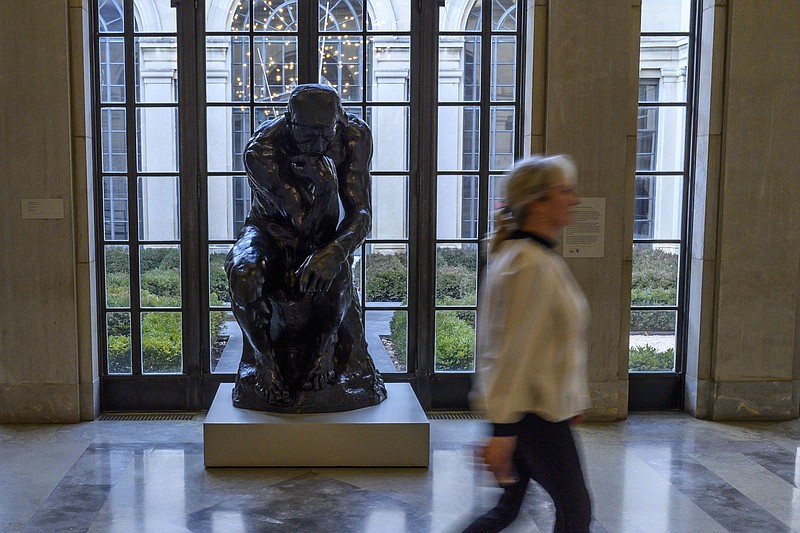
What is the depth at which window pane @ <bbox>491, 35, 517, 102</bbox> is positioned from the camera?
6023 mm

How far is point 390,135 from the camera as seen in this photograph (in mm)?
6082

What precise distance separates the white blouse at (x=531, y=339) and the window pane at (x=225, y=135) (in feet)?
13.0

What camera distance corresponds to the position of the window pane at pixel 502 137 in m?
6.07

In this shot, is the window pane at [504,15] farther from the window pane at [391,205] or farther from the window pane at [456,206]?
the window pane at [391,205]

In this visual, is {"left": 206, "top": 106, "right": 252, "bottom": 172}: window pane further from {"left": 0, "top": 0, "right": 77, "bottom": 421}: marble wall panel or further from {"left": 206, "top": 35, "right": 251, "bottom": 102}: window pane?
{"left": 0, "top": 0, "right": 77, "bottom": 421}: marble wall panel

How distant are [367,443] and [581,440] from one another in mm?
1557

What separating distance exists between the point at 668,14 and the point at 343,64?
2.41 meters

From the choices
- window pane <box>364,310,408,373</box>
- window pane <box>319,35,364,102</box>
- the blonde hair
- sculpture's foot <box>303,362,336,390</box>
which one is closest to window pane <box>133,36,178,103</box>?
window pane <box>319,35,364,102</box>

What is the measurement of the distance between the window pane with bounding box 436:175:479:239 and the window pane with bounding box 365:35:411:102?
707 mm

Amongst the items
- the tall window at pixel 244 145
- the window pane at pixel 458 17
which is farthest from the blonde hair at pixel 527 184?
the window pane at pixel 458 17

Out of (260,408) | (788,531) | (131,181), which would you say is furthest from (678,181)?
(131,181)

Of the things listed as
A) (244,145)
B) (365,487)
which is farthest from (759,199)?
(244,145)

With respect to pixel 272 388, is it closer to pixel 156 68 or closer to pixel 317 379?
pixel 317 379

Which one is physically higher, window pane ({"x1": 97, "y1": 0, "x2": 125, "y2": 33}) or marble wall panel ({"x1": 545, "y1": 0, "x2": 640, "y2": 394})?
window pane ({"x1": 97, "y1": 0, "x2": 125, "y2": 33})
